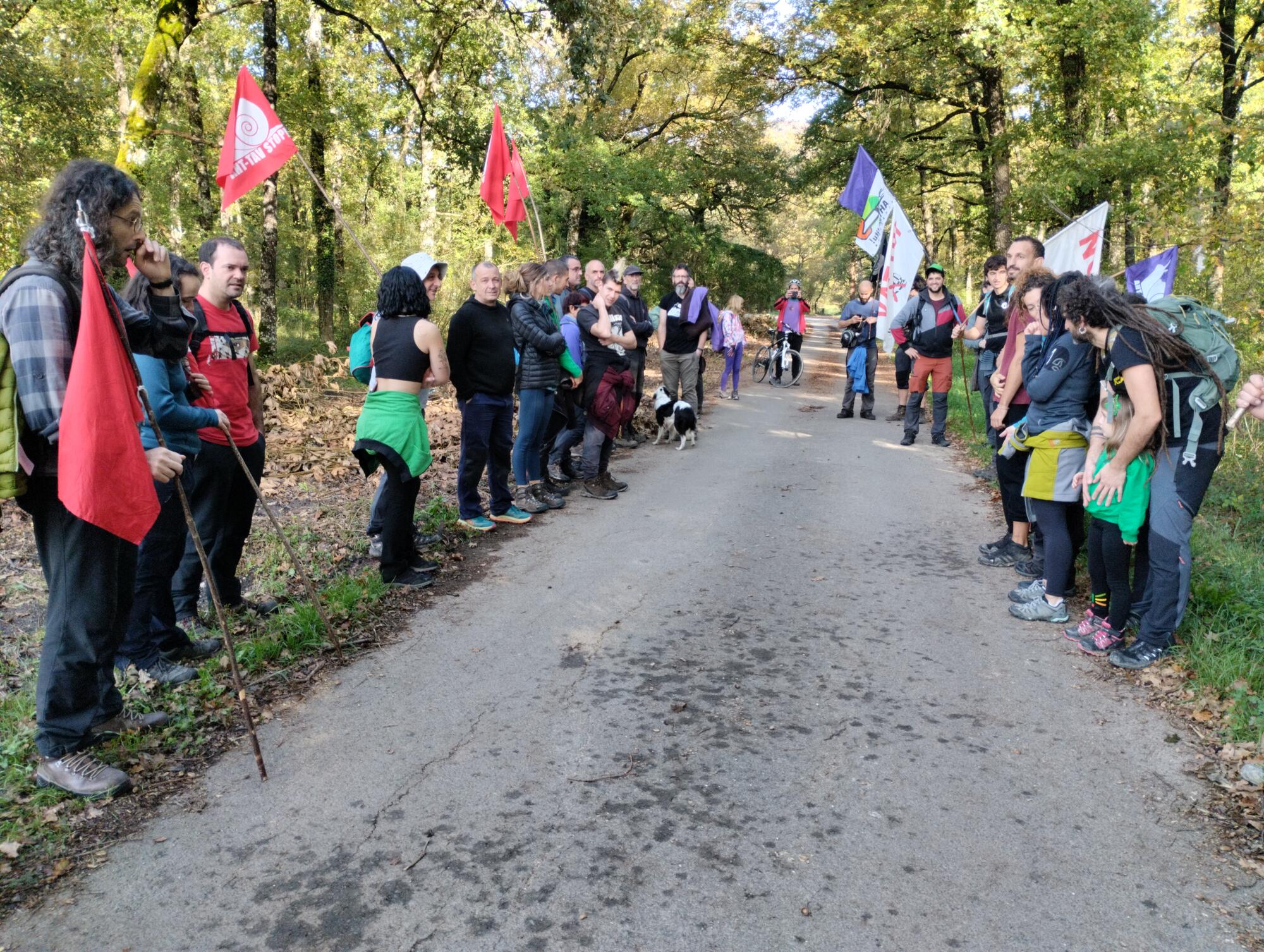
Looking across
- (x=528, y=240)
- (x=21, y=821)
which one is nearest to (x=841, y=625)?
(x=21, y=821)

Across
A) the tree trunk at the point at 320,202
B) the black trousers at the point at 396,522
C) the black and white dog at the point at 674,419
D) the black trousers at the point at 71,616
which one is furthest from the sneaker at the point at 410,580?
the tree trunk at the point at 320,202

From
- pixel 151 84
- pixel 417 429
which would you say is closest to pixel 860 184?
pixel 417 429

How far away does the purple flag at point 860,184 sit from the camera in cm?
1179

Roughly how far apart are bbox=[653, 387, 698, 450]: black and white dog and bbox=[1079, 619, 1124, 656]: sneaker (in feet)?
20.7

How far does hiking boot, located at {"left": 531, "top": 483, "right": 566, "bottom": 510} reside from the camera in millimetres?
7629

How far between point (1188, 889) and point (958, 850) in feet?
2.31

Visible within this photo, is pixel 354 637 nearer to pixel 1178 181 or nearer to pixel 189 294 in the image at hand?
pixel 189 294

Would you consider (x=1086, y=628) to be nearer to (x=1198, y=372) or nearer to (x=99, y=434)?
(x=1198, y=372)

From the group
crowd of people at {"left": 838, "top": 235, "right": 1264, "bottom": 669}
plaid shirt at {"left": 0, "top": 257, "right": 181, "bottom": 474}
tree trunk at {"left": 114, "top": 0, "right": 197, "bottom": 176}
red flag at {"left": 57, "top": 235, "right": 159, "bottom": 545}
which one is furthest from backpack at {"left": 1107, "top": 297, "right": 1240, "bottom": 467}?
tree trunk at {"left": 114, "top": 0, "right": 197, "bottom": 176}

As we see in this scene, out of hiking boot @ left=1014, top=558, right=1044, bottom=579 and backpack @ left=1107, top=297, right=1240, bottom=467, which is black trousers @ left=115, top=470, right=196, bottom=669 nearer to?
backpack @ left=1107, top=297, right=1240, bottom=467

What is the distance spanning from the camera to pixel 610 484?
26.9ft

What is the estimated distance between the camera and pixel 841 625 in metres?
4.90

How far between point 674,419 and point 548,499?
3292mm

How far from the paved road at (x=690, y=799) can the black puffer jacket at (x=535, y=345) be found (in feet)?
8.03
